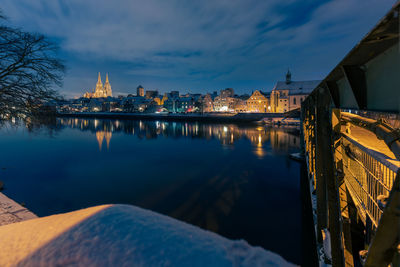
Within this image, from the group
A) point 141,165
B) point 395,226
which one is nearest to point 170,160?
point 141,165

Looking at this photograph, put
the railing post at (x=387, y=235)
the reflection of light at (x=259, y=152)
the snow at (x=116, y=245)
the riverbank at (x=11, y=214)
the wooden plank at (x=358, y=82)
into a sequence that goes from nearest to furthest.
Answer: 1. the railing post at (x=387, y=235)
2. the wooden plank at (x=358, y=82)
3. the snow at (x=116, y=245)
4. the riverbank at (x=11, y=214)
5. the reflection of light at (x=259, y=152)

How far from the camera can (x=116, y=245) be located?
5730 mm

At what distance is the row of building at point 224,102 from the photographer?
293 ft

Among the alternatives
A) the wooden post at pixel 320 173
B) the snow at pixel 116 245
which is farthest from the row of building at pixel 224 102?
the wooden post at pixel 320 173

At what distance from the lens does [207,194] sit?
534 inches

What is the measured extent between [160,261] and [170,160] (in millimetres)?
19441

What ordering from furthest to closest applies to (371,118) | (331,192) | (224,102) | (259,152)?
(224,102), (259,152), (331,192), (371,118)

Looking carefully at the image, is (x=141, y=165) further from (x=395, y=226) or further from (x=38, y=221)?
(x=395, y=226)

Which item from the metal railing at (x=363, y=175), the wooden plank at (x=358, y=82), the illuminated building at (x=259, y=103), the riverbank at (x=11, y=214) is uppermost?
the illuminated building at (x=259, y=103)

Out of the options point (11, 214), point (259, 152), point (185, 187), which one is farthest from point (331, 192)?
point (259, 152)

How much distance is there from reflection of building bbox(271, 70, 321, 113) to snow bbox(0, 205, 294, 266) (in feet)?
295

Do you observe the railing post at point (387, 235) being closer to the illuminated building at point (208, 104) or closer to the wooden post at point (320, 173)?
the wooden post at point (320, 173)

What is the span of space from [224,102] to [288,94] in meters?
40.8

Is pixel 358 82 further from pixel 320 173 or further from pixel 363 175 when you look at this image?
pixel 363 175
